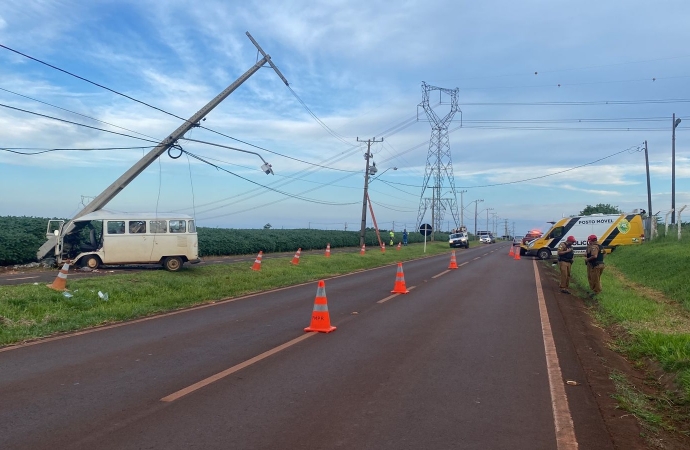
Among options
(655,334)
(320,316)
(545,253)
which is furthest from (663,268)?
(545,253)

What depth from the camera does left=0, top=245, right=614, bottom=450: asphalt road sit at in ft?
16.4

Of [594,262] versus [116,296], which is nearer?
[116,296]

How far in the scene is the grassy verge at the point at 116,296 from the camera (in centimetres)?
1083

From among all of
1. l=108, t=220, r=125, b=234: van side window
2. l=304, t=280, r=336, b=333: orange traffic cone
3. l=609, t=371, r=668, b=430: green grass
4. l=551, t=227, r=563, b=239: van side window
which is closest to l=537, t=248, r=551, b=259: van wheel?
l=551, t=227, r=563, b=239: van side window

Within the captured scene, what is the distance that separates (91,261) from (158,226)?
2497 millimetres

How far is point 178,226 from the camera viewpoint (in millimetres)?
20891

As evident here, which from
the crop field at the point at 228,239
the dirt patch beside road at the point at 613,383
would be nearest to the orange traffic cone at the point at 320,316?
the dirt patch beside road at the point at 613,383

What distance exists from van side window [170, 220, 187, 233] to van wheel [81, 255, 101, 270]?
269 cm

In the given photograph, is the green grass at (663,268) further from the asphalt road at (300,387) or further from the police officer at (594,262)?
the asphalt road at (300,387)

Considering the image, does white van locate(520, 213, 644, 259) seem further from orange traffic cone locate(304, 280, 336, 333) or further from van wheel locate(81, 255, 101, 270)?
orange traffic cone locate(304, 280, 336, 333)

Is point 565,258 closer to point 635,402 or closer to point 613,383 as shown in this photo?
point 613,383

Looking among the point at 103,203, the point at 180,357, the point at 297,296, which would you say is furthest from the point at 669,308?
the point at 103,203

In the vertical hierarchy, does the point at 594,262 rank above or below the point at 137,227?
below

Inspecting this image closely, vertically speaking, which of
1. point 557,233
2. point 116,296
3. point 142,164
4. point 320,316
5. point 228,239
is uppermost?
point 142,164
